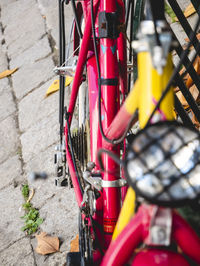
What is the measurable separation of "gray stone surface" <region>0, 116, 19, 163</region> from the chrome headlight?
1.81 m

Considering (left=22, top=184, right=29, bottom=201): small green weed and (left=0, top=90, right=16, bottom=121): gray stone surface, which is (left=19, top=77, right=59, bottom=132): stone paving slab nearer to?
(left=0, top=90, right=16, bottom=121): gray stone surface

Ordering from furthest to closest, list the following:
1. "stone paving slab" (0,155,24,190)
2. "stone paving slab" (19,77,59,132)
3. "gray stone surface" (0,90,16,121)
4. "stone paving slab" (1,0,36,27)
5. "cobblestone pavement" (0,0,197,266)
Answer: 1. "stone paving slab" (1,0,36,27)
2. "gray stone surface" (0,90,16,121)
3. "stone paving slab" (19,77,59,132)
4. "stone paving slab" (0,155,24,190)
5. "cobblestone pavement" (0,0,197,266)

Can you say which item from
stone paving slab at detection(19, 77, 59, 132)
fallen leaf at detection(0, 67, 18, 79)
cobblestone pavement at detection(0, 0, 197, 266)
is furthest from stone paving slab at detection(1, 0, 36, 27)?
stone paving slab at detection(19, 77, 59, 132)

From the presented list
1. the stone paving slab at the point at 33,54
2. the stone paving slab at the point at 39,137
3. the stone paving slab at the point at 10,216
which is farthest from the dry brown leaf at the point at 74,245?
the stone paving slab at the point at 33,54

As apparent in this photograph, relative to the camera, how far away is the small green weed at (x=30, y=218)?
179 centimetres

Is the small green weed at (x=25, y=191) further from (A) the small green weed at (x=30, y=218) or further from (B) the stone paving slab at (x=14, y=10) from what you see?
(B) the stone paving slab at (x=14, y=10)

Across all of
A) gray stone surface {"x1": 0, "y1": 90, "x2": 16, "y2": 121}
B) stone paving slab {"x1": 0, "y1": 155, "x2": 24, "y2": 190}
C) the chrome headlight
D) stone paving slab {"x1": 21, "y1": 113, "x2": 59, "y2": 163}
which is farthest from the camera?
gray stone surface {"x1": 0, "y1": 90, "x2": 16, "y2": 121}

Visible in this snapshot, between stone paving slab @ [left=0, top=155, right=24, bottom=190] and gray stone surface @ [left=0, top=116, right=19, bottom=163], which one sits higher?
gray stone surface @ [left=0, top=116, right=19, bottom=163]

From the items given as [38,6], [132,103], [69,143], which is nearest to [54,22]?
[38,6]

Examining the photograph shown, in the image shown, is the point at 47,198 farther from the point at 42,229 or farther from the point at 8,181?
the point at 8,181

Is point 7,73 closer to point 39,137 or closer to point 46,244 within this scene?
point 39,137

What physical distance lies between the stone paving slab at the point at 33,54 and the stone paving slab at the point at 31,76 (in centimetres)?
7

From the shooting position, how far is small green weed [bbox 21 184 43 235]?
5.87 feet

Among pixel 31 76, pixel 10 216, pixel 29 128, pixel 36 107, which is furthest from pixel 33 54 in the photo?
pixel 10 216
